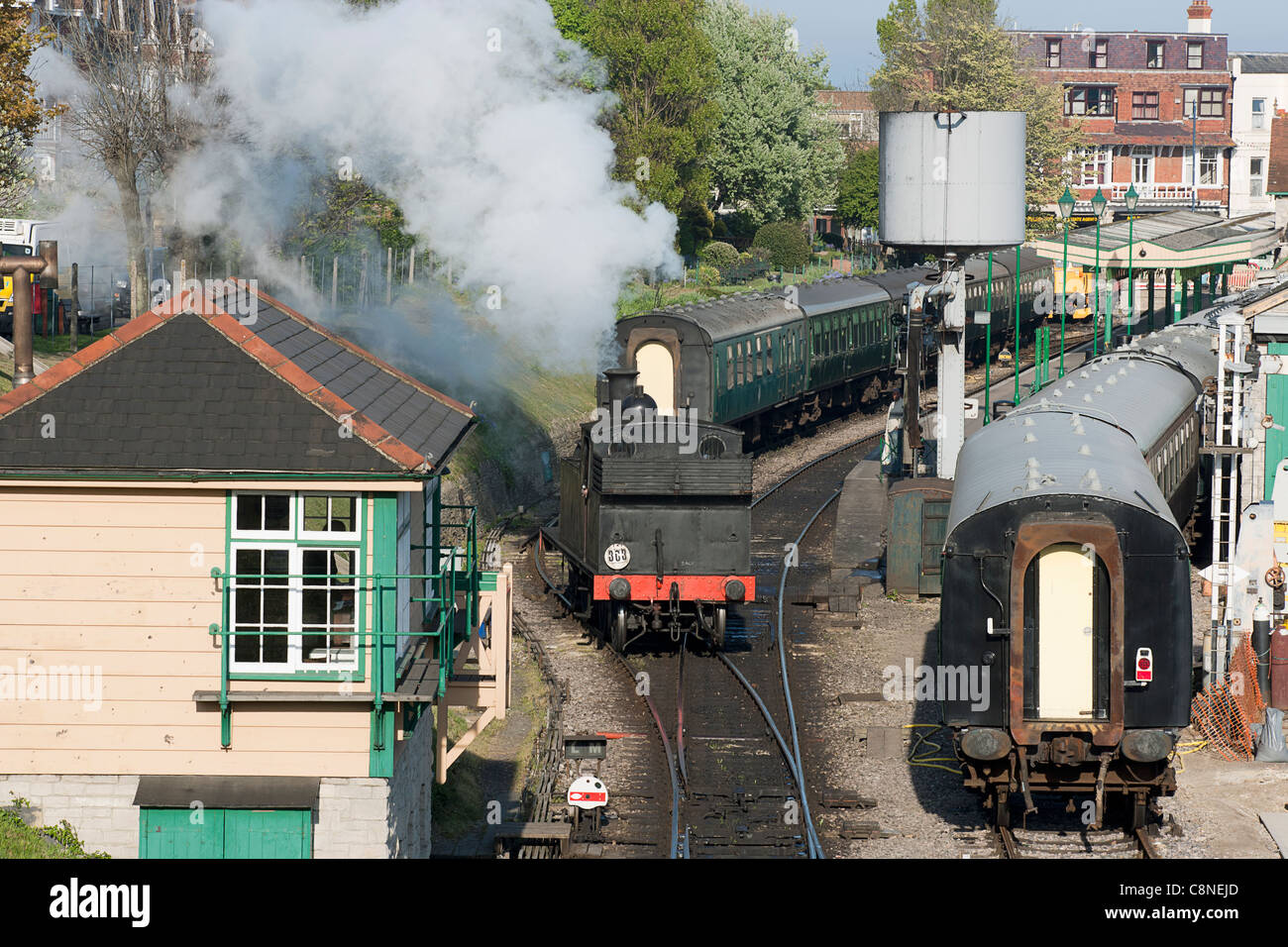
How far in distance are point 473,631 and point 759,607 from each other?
1256cm

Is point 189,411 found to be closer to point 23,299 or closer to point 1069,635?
point 23,299

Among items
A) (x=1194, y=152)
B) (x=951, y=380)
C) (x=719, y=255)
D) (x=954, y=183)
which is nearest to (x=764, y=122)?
(x=719, y=255)

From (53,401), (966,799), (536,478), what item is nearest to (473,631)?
(53,401)

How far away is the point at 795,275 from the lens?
206ft

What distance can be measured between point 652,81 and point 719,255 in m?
7.49

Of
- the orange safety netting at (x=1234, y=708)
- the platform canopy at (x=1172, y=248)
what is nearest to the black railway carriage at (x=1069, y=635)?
the orange safety netting at (x=1234, y=708)

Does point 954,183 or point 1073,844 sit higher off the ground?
point 954,183

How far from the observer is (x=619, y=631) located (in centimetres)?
2236

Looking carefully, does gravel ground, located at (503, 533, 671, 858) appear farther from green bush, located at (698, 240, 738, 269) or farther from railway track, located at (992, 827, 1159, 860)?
green bush, located at (698, 240, 738, 269)

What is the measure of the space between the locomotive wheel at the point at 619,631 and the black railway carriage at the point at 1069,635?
7603 mm

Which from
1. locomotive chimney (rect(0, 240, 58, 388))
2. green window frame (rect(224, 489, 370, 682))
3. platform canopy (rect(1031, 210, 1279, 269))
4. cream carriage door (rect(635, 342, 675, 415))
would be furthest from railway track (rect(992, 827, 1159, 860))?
platform canopy (rect(1031, 210, 1279, 269))

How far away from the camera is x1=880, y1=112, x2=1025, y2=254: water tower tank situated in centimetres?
3138

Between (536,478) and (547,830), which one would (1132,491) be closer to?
(547,830)

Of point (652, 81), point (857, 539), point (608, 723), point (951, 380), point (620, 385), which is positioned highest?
point (652, 81)
